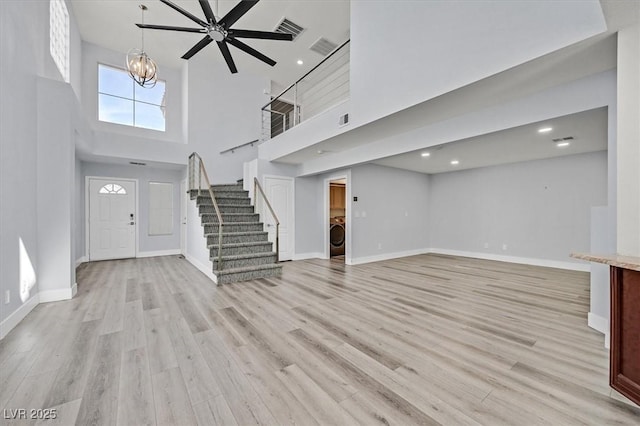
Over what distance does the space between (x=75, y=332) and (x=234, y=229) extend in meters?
3.06

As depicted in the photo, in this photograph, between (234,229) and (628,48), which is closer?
(628,48)

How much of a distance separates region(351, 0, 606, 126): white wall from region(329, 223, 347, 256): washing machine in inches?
151

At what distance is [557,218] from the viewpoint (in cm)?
564

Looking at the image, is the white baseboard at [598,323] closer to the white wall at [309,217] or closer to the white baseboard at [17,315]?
the white wall at [309,217]

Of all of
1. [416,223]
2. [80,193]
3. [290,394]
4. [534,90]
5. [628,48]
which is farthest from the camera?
[416,223]

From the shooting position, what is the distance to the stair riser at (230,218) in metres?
5.38

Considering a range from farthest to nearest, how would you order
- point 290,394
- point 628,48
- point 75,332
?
point 75,332 → point 628,48 → point 290,394

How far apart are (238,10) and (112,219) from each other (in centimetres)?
623

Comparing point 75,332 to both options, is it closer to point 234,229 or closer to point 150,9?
point 234,229

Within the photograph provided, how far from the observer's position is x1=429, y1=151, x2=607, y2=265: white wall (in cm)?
533

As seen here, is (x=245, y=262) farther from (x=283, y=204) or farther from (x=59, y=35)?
(x=59, y=35)

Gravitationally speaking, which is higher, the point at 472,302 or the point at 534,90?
the point at 534,90

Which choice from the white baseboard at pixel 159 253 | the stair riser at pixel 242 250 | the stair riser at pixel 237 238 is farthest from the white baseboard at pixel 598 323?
the white baseboard at pixel 159 253

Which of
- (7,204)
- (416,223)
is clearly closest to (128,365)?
(7,204)
